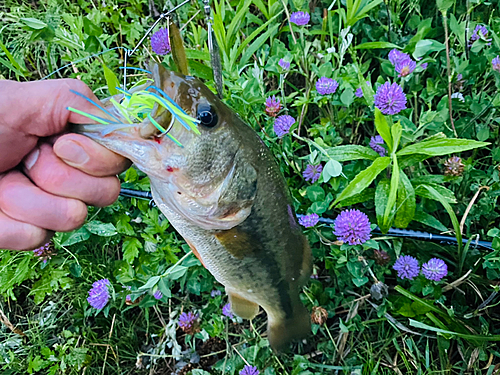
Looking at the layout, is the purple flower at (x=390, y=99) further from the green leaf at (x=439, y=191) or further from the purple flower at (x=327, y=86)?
the green leaf at (x=439, y=191)

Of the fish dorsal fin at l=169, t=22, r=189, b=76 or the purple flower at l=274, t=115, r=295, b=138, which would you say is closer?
the fish dorsal fin at l=169, t=22, r=189, b=76

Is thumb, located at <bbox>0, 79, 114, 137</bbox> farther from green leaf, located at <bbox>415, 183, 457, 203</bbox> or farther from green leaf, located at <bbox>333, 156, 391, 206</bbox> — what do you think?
green leaf, located at <bbox>415, 183, 457, 203</bbox>

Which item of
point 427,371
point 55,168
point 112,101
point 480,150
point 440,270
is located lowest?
point 427,371

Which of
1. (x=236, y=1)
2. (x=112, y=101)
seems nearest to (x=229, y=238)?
(x=112, y=101)

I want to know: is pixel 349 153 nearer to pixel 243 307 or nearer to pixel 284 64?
pixel 284 64

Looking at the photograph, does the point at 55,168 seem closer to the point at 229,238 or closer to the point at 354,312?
the point at 229,238

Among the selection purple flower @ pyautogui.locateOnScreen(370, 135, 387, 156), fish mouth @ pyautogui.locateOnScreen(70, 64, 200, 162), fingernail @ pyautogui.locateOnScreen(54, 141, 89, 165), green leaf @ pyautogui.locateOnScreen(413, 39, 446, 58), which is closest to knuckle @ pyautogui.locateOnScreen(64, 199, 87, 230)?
fingernail @ pyautogui.locateOnScreen(54, 141, 89, 165)
